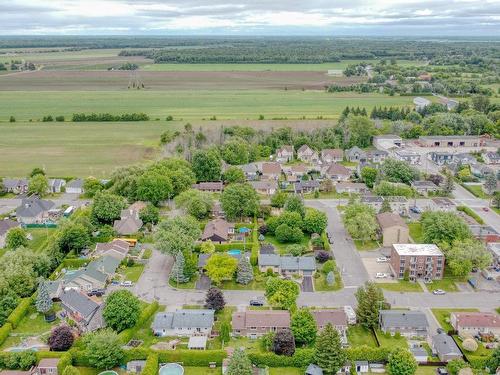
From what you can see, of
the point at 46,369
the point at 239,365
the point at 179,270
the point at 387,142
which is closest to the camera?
the point at 239,365

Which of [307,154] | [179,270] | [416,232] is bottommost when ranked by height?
[416,232]

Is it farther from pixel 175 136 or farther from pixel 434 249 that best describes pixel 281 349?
pixel 175 136

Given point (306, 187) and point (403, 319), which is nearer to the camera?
point (403, 319)

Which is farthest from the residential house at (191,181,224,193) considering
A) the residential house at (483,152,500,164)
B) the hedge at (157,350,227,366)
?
the residential house at (483,152,500,164)

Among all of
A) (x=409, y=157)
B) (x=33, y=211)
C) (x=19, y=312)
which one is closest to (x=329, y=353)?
(x=19, y=312)

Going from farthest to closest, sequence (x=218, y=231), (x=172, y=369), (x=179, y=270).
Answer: (x=218, y=231)
(x=179, y=270)
(x=172, y=369)

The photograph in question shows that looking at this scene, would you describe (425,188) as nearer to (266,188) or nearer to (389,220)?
(389,220)

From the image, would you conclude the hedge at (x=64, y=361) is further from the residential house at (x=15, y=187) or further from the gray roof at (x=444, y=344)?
the residential house at (x=15, y=187)

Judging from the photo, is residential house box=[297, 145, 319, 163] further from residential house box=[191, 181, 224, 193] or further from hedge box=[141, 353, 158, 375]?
hedge box=[141, 353, 158, 375]

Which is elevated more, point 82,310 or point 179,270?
point 82,310
